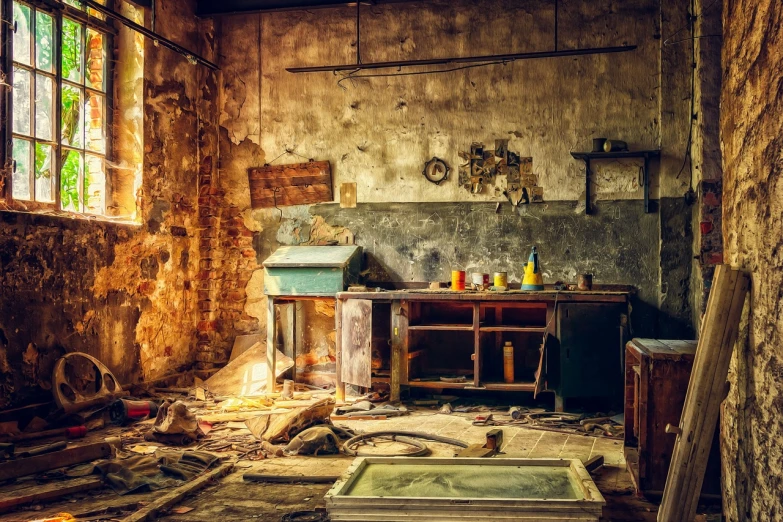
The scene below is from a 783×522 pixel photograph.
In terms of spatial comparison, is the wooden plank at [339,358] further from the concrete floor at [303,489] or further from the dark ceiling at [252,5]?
the dark ceiling at [252,5]

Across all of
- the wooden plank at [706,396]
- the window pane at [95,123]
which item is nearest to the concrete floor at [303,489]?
the wooden plank at [706,396]

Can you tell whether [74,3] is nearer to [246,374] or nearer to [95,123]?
[95,123]

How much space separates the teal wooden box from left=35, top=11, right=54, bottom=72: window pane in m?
2.65

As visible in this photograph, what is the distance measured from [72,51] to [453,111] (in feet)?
12.3

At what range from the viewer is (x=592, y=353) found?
6.12m

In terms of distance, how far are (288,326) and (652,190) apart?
13.5 ft

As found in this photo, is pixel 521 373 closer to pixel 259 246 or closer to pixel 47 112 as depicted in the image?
pixel 259 246

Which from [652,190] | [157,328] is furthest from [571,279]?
[157,328]

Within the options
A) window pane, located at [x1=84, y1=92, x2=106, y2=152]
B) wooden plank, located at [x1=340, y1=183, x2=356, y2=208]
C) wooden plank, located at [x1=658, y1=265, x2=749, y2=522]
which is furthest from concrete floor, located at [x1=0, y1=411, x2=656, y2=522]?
window pane, located at [x1=84, y1=92, x2=106, y2=152]

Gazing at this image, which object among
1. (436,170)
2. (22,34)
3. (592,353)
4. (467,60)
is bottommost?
(592,353)

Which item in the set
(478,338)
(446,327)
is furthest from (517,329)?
(446,327)

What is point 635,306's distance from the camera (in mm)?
6910

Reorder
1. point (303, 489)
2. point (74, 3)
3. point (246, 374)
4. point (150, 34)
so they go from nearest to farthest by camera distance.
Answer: point (303, 489), point (74, 3), point (150, 34), point (246, 374)

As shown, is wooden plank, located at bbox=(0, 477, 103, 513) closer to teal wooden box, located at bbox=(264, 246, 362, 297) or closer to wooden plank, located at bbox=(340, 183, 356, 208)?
teal wooden box, located at bbox=(264, 246, 362, 297)
